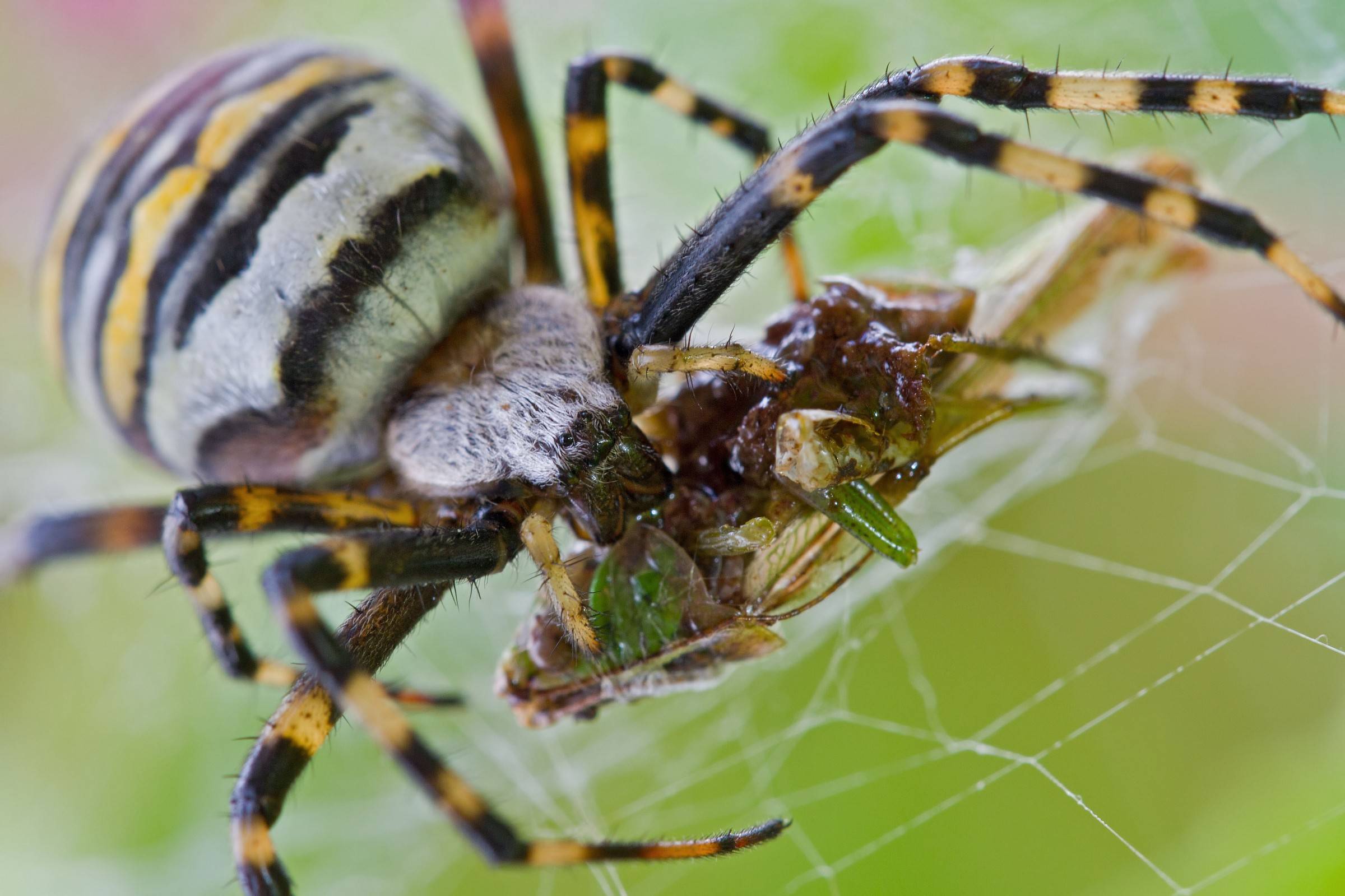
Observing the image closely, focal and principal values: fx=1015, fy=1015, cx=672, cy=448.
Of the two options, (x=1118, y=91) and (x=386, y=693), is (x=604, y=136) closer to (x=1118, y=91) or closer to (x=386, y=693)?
(x=1118, y=91)

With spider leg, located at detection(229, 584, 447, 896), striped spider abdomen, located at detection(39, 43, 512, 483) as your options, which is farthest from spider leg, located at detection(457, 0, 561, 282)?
spider leg, located at detection(229, 584, 447, 896)

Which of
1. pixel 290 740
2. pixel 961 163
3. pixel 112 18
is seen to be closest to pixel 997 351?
pixel 961 163

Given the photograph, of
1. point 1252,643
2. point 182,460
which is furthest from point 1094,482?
point 182,460

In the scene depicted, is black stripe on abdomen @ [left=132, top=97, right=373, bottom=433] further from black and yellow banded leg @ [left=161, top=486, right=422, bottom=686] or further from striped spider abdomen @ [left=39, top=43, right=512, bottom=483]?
black and yellow banded leg @ [left=161, top=486, right=422, bottom=686]

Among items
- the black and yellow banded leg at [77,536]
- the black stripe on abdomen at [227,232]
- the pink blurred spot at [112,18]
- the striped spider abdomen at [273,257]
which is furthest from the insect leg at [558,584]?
the pink blurred spot at [112,18]

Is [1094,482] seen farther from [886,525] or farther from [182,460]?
[182,460]

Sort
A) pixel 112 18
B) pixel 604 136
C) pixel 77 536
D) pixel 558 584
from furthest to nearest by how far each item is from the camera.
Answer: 1. pixel 112 18
2. pixel 77 536
3. pixel 604 136
4. pixel 558 584

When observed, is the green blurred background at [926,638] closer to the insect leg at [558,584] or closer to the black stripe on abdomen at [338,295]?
the insect leg at [558,584]
